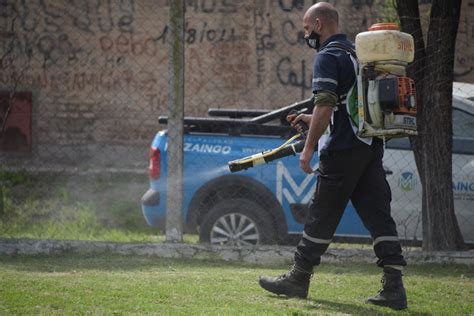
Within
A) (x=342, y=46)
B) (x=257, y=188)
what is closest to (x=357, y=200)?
(x=342, y=46)

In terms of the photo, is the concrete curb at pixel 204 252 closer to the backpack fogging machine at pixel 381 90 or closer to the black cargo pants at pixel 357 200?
the black cargo pants at pixel 357 200

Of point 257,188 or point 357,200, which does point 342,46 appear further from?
point 257,188

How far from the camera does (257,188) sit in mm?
8930

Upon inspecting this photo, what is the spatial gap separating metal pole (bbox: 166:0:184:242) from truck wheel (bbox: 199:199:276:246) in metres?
0.44

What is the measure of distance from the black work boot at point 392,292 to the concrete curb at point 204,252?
2.22 meters

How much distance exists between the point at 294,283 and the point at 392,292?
25.7 inches

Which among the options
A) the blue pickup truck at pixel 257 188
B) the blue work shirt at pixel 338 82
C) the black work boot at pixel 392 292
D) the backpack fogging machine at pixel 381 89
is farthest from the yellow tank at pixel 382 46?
the blue pickup truck at pixel 257 188

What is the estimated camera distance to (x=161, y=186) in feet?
29.3

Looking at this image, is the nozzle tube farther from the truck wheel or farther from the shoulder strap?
the truck wheel

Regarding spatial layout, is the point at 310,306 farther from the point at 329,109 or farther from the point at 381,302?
the point at 329,109

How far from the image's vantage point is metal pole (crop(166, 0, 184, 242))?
27.7 feet

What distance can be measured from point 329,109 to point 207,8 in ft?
30.1

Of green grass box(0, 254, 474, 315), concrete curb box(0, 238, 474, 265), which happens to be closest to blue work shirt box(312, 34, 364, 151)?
green grass box(0, 254, 474, 315)

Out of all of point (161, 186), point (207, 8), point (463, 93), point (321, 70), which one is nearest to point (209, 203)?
point (161, 186)
